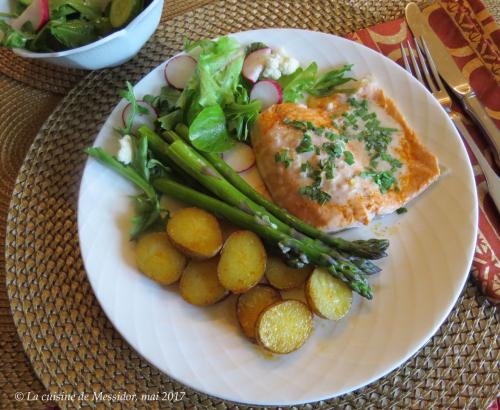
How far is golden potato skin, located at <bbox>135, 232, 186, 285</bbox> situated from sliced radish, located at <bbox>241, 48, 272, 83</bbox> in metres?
0.89

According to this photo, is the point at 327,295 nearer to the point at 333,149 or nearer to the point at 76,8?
the point at 333,149

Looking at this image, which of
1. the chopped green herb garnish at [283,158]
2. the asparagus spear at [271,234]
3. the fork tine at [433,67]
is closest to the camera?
the asparagus spear at [271,234]

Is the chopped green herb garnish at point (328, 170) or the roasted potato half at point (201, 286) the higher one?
the chopped green herb garnish at point (328, 170)

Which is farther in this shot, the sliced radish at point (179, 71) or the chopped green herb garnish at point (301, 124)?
the sliced radish at point (179, 71)

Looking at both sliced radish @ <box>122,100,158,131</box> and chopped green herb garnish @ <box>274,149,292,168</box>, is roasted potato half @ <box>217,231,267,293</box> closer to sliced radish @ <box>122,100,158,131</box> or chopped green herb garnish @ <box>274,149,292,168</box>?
chopped green herb garnish @ <box>274,149,292,168</box>

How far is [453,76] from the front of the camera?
2461 mm

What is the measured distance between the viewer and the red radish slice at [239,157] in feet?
7.23

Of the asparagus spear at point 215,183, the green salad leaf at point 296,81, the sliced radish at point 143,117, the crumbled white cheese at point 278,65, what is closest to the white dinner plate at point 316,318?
the sliced radish at point 143,117

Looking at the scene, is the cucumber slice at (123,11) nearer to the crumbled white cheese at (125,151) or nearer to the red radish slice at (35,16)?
the red radish slice at (35,16)

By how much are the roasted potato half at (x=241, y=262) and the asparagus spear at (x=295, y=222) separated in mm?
213

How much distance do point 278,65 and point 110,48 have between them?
778 mm

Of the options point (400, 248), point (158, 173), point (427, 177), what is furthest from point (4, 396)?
point (427, 177)

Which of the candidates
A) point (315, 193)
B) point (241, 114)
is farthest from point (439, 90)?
point (241, 114)

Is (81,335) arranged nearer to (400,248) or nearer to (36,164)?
(36,164)
